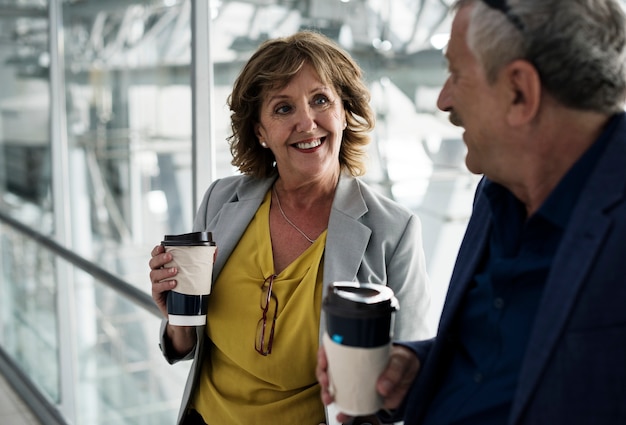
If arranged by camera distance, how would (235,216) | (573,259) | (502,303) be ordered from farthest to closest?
(235,216)
(502,303)
(573,259)

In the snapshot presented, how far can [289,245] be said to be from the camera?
145 centimetres

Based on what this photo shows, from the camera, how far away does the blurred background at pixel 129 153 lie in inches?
133

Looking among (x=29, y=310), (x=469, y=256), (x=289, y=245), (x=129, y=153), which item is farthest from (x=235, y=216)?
(x=129, y=153)

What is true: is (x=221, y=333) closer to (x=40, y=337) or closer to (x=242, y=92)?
(x=242, y=92)

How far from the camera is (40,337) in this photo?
4051 mm

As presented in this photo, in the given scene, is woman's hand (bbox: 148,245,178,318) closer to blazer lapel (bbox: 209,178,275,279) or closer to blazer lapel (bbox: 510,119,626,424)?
blazer lapel (bbox: 209,178,275,279)

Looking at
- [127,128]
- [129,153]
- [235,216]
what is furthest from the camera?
[129,153]

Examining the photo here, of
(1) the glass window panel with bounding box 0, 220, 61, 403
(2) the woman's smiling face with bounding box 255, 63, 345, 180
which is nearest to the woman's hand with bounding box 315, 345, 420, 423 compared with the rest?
(2) the woman's smiling face with bounding box 255, 63, 345, 180

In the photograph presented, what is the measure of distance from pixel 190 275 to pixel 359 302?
1.70 ft

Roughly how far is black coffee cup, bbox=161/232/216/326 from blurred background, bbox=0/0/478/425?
0.51 meters

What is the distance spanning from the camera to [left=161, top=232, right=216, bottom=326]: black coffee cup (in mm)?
1256

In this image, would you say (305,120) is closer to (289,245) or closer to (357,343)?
(289,245)

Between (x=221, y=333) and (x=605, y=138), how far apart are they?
87 centimetres

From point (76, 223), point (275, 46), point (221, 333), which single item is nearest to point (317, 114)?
point (275, 46)
